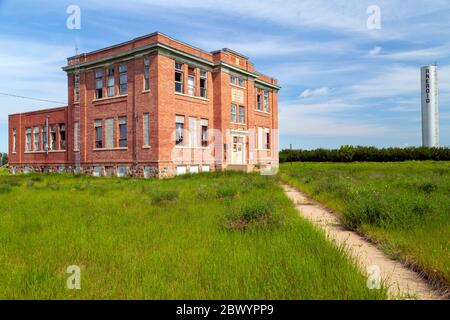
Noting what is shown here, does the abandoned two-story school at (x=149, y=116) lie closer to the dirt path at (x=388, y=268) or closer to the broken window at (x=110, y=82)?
the broken window at (x=110, y=82)

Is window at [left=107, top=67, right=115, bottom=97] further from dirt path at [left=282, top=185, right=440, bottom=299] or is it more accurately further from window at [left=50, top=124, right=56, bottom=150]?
dirt path at [left=282, top=185, right=440, bottom=299]

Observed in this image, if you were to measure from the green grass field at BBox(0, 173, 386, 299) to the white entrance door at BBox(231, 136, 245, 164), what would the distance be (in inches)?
877

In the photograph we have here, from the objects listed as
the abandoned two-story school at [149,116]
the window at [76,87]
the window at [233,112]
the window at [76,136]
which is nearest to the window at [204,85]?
the abandoned two-story school at [149,116]

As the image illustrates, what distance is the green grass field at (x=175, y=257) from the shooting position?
12.2 ft

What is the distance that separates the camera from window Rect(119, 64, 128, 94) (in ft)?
84.4

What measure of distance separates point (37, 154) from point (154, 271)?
33354mm

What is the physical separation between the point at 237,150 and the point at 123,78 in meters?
12.0

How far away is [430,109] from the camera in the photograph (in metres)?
59.1

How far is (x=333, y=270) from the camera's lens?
13.4ft

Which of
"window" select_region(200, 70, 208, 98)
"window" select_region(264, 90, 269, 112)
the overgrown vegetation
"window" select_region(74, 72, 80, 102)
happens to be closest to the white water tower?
the overgrown vegetation

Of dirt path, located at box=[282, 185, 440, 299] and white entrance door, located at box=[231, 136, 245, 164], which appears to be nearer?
dirt path, located at box=[282, 185, 440, 299]

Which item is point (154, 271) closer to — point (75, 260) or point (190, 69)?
point (75, 260)

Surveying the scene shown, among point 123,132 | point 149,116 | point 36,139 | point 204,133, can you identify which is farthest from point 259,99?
point 36,139
